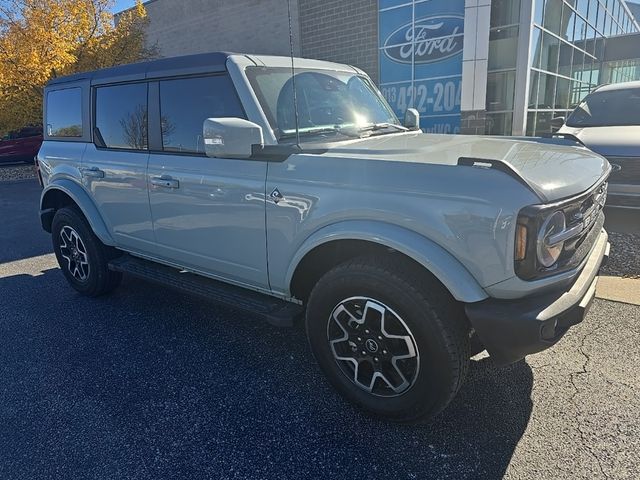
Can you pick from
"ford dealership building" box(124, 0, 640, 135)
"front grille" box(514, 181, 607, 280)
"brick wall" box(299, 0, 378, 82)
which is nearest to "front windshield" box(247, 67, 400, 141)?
"front grille" box(514, 181, 607, 280)

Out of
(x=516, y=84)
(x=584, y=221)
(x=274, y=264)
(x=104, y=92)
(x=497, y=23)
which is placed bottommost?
(x=274, y=264)

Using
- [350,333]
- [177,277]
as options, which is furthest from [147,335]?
[350,333]

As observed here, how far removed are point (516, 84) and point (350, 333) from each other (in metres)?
8.88

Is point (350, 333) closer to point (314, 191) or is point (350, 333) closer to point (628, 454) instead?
point (314, 191)

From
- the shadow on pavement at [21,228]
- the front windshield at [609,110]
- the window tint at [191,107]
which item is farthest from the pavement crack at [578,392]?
the shadow on pavement at [21,228]

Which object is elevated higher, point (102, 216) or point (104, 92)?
point (104, 92)

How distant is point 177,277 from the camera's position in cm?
355

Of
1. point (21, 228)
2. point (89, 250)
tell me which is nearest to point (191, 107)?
point (89, 250)

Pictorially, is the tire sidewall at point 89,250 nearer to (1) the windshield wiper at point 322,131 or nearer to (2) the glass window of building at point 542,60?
(1) the windshield wiper at point 322,131

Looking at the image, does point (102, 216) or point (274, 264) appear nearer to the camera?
point (274, 264)

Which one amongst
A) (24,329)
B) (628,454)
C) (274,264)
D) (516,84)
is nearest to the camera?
(628,454)

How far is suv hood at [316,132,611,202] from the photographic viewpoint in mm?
2186

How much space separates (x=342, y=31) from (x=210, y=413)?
37.0 feet

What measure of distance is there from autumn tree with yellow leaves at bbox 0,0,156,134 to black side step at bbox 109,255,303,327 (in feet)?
38.0
